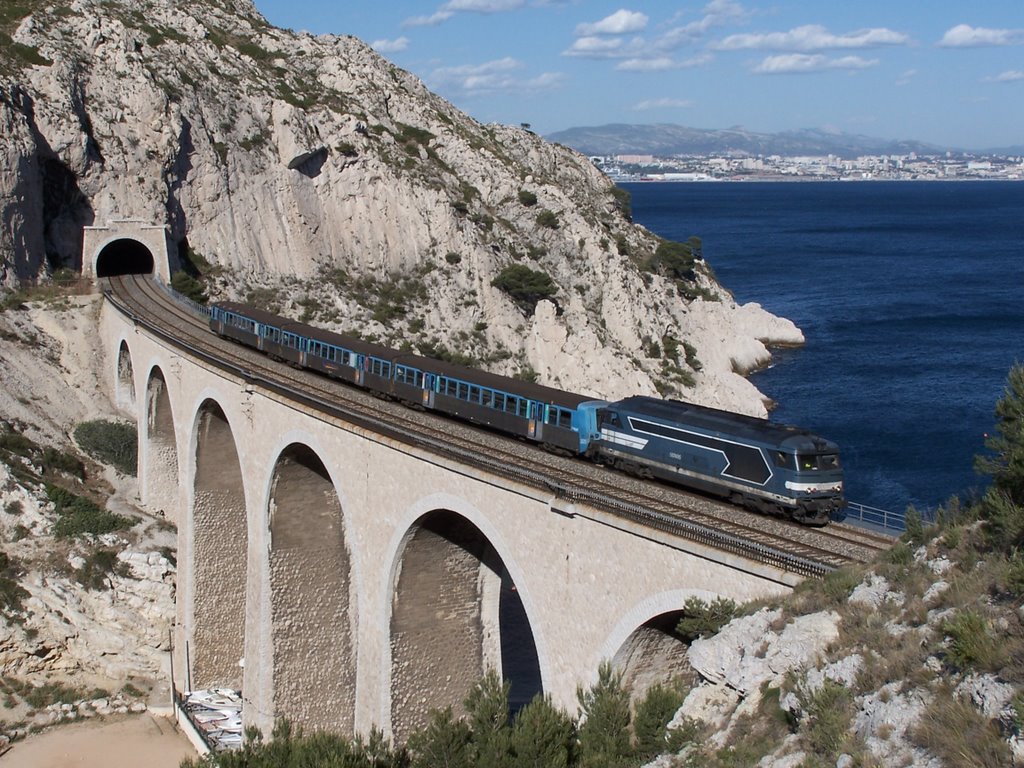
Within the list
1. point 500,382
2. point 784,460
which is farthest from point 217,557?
point 784,460

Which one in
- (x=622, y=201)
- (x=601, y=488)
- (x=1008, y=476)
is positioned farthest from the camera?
(x=622, y=201)

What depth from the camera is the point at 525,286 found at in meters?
63.3

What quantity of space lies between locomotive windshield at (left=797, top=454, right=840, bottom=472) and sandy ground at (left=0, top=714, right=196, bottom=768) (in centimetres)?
2181

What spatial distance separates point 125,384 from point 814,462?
37.6m

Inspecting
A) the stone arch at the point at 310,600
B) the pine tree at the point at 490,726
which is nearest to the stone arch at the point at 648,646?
the pine tree at the point at 490,726

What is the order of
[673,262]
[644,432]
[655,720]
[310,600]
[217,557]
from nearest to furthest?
[655,720] < [644,432] < [310,600] < [217,557] < [673,262]

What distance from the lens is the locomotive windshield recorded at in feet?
63.8

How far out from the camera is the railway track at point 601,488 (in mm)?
16750

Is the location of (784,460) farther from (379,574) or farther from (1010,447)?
(379,574)

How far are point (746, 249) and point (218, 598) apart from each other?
11374 centimetres

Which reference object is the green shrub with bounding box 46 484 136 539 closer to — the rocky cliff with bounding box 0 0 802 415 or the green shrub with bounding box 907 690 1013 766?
the rocky cliff with bounding box 0 0 802 415

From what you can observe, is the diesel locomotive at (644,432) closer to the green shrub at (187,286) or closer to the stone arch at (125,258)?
the green shrub at (187,286)

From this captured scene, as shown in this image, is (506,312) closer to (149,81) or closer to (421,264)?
(421,264)

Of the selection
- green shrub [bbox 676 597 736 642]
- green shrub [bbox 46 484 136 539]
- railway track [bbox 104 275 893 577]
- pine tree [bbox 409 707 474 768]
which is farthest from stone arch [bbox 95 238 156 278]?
green shrub [bbox 676 597 736 642]
